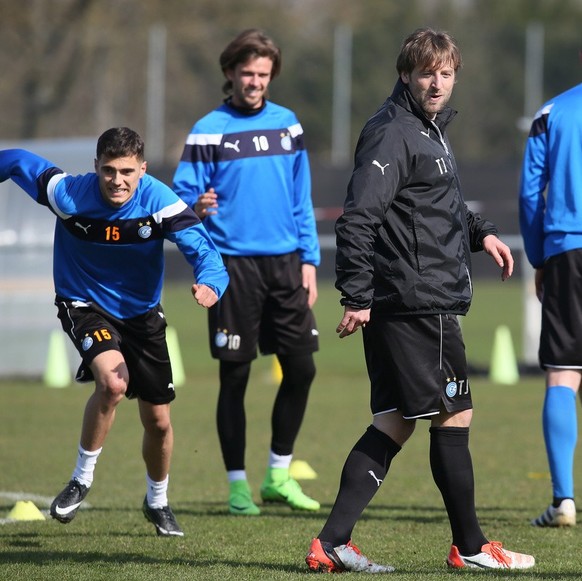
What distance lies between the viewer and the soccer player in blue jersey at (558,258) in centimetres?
610

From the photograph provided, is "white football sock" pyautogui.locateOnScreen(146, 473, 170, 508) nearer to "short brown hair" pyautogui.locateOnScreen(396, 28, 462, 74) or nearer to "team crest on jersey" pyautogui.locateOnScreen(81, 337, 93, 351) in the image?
"team crest on jersey" pyautogui.locateOnScreen(81, 337, 93, 351)

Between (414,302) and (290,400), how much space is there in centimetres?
232

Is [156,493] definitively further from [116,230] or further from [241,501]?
[116,230]

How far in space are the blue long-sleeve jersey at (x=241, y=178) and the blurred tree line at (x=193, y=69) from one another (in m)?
20.4

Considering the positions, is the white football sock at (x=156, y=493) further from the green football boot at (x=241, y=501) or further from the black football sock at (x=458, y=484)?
the black football sock at (x=458, y=484)

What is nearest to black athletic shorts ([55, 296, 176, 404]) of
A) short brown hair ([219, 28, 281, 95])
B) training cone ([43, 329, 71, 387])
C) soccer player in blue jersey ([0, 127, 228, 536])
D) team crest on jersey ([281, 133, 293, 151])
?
soccer player in blue jersey ([0, 127, 228, 536])

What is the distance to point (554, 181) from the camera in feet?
20.4

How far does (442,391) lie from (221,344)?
2129 mm

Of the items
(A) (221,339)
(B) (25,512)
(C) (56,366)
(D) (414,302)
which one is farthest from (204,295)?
(C) (56,366)

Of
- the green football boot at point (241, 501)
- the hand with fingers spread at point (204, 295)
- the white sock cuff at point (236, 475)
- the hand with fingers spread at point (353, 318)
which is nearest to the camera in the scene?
the hand with fingers spread at point (353, 318)

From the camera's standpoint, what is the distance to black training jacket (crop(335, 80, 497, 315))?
464cm

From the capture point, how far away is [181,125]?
27203 mm

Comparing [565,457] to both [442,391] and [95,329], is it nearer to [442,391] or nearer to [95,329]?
[442,391]

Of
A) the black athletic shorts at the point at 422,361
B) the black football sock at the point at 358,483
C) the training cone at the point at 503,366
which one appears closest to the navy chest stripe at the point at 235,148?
the black athletic shorts at the point at 422,361
